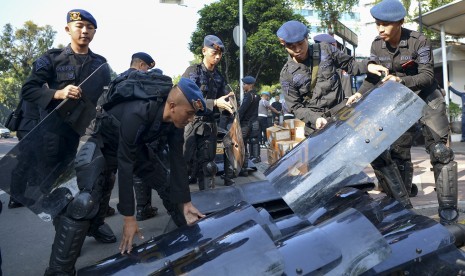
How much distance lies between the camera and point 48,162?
9.55 feet

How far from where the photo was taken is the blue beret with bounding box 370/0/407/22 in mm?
3494

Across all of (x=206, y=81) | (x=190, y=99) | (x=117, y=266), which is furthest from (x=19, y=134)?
(x=117, y=266)

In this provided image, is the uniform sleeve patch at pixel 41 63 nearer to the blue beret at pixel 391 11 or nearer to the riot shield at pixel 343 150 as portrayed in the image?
the riot shield at pixel 343 150

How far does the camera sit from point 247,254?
1.72 metres

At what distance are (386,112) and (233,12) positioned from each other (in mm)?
23339

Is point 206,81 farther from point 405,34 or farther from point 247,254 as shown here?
point 247,254

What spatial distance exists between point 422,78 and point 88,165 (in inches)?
100

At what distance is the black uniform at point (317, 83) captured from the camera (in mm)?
4098

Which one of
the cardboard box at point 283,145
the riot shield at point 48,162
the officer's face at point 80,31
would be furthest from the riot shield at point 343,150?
the cardboard box at point 283,145

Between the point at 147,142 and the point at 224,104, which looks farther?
the point at 224,104

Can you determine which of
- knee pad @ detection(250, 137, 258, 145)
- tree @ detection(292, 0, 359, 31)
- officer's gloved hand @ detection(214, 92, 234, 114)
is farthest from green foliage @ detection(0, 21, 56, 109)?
officer's gloved hand @ detection(214, 92, 234, 114)

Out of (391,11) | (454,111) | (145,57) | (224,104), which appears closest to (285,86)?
(224,104)

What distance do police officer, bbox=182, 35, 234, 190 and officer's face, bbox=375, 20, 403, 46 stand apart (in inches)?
71.3

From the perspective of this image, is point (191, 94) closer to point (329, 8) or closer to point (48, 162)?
point (48, 162)
